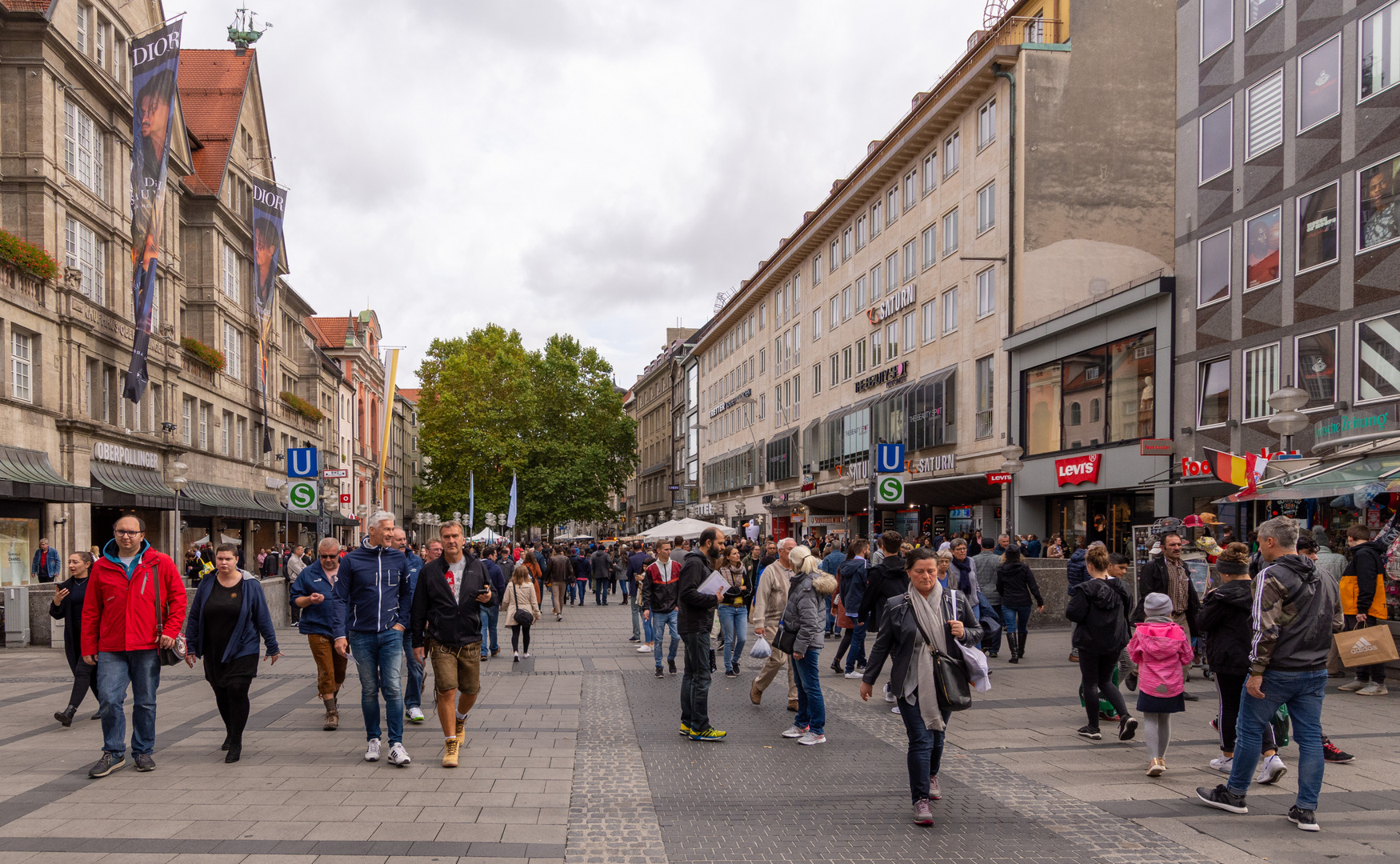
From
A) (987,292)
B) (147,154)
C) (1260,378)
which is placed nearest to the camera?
(1260,378)

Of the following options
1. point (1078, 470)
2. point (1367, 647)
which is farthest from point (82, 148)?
point (1367, 647)

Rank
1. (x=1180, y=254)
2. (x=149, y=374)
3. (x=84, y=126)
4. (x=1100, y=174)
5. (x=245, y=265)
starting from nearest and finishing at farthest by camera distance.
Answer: (x=1180, y=254) < (x=84, y=126) < (x=1100, y=174) < (x=149, y=374) < (x=245, y=265)

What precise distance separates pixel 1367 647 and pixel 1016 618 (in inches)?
237

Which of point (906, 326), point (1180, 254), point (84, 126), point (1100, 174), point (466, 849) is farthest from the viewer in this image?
point (906, 326)

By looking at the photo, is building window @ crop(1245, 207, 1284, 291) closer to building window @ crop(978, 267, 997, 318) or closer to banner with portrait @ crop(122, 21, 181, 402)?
building window @ crop(978, 267, 997, 318)

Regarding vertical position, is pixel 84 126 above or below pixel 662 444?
above

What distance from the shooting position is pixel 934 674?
6.45 m

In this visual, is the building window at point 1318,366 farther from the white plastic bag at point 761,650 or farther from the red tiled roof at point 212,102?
the red tiled roof at point 212,102

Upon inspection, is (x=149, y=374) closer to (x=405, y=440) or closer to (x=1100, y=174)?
(x=1100, y=174)

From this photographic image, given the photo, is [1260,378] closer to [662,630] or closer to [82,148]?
[662,630]

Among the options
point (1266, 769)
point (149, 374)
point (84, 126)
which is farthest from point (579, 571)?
point (1266, 769)

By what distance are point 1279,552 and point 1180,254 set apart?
66.9 ft

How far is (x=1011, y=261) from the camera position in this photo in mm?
30812

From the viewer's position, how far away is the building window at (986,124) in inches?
1266
